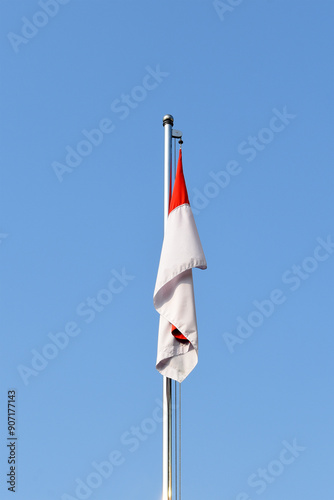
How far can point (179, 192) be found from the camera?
27.6 feet

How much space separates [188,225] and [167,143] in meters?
1.14

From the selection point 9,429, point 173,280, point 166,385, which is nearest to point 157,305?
point 173,280

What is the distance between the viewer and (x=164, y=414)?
7.70 meters

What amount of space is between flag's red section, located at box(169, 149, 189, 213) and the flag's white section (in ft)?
0.41

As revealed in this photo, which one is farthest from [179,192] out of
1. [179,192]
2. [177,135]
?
[177,135]

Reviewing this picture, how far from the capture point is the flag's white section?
26.1 ft

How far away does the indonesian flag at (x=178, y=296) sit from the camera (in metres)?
7.95

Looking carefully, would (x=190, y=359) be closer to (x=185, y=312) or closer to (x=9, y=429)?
(x=185, y=312)

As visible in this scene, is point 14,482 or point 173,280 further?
point 14,482

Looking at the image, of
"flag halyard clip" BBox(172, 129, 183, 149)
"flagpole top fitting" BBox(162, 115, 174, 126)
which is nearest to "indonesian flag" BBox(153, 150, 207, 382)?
"flag halyard clip" BBox(172, 129, 183, 149)

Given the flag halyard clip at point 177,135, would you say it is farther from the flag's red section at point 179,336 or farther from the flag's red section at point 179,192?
the flag's red section at point 179,336

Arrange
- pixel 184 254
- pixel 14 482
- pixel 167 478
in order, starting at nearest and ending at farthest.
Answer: pixel 167 478
pixel 184 254
pixel 14 482

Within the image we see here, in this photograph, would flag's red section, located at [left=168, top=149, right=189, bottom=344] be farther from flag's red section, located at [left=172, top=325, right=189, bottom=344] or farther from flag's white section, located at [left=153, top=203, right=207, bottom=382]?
flag's red section, located at [left=172, top=325, right=189, bottom=344]

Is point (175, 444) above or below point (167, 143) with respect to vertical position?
below
